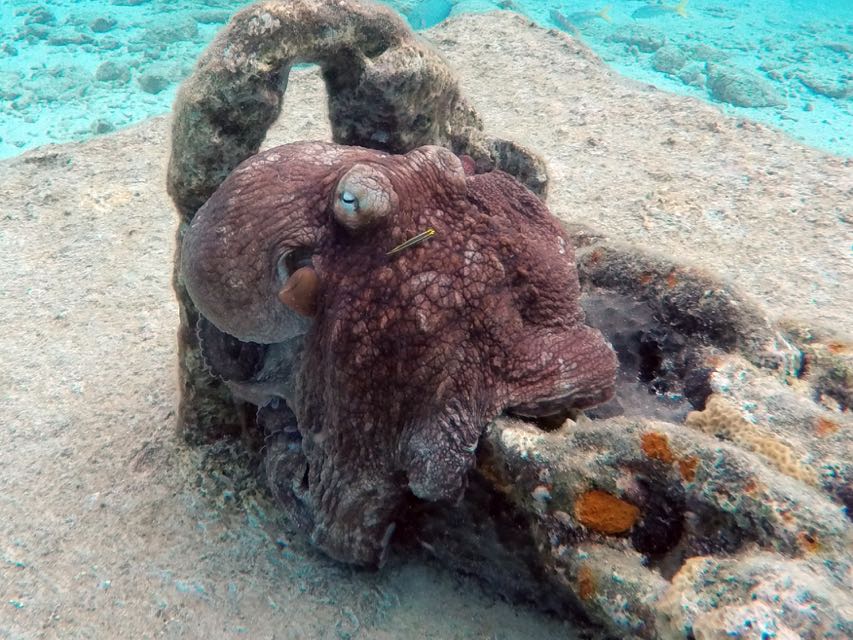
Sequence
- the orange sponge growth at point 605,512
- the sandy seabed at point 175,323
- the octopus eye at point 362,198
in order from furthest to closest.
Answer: the sandy seabed at point 175,323 → the octopus eye at point 362,198 → the orange sponge growth at point 605,512

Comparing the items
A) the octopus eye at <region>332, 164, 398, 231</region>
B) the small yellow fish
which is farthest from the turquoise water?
the small yellow fish

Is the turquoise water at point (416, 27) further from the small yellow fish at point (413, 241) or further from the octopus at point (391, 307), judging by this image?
the small yellow fish at point (413, 241)

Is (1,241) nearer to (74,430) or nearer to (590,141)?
(74,430)

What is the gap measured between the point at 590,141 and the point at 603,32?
45.9 ft

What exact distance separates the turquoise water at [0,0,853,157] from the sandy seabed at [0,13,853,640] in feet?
19.5

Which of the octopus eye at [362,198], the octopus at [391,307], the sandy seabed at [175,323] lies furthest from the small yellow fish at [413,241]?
the sandy seabed at [175,323]

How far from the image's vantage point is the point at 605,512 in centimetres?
191

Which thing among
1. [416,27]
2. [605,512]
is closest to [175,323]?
[605,512]

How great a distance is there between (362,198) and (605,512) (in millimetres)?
1375

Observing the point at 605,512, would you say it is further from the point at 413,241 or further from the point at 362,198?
the point at 362,198

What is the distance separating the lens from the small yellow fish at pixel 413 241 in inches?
84.7

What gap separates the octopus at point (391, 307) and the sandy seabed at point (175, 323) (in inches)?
19.6

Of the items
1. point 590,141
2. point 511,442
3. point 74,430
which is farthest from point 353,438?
point 590,141

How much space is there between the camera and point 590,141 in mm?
6598
